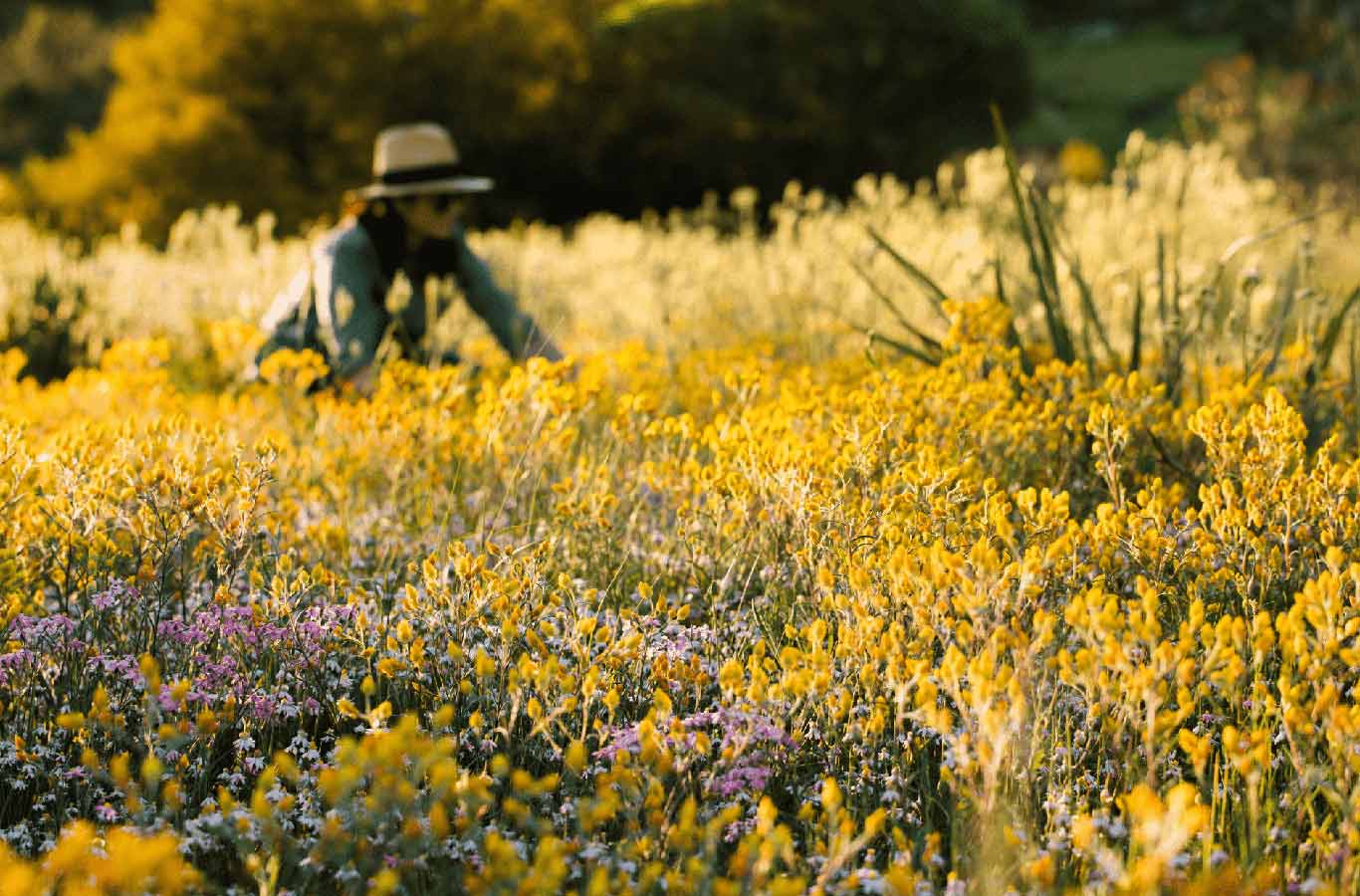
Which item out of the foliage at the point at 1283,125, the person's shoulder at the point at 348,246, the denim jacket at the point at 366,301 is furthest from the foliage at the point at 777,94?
the person's shoulder at the point at 348,246

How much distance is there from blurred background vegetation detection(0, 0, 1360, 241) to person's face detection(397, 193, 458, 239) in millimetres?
6693

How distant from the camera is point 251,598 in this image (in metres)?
2.41

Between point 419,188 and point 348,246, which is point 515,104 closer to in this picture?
point 419,188

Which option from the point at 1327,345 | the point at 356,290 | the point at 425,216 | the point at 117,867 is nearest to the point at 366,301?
the point at 356,290

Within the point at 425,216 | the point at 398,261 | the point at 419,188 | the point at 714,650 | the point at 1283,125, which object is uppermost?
the point at 1283,125

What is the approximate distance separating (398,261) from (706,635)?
10.7ft

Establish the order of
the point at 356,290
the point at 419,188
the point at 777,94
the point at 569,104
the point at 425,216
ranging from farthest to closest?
the point at 777,94 < the point at 569,104 < the point at 425,216 < the point at 419,188 < the point at 356,290

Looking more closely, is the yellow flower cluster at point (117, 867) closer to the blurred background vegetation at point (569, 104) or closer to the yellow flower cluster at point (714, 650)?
the yellow flower cluster at point (714, 650)

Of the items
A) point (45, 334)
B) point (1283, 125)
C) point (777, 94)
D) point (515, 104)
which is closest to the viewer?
point (45, 334)

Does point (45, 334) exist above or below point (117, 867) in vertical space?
above

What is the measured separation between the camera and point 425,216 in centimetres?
526


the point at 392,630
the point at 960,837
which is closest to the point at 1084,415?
the point at 960,837

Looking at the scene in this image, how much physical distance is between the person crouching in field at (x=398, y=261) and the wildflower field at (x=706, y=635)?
93 centimetres

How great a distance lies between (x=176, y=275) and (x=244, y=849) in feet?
20.1
